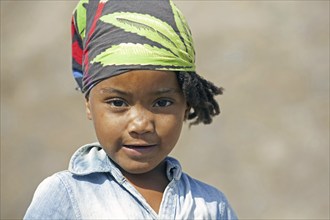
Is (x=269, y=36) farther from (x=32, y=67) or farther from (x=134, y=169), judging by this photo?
(x=134, y=169)

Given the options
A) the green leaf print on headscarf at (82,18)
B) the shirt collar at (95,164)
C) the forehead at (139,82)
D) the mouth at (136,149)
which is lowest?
the shirt collar at (95,164)

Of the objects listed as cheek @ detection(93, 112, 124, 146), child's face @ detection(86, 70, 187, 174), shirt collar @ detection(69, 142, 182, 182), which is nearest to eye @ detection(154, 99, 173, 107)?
child's face @ detection(86, 70, 187, 174)

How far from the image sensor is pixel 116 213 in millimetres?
2314

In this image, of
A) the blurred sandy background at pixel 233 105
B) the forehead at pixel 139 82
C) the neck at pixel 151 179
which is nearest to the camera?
the forehead at pixel 139 82

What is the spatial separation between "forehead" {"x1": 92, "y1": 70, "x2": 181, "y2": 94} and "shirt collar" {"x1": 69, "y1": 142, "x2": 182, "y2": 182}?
0.71 feet

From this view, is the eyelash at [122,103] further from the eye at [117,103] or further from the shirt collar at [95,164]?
the shirt collar at [95,164]

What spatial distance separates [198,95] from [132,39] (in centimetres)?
29

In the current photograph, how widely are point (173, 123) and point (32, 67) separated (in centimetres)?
281

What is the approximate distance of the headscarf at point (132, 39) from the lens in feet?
7.53

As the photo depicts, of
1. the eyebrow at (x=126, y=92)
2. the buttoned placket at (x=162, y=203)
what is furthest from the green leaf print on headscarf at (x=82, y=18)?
the buttoned placket at (x=162, y=203)

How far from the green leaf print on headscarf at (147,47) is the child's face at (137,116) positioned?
0.04 metres

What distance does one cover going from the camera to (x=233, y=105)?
4.86m

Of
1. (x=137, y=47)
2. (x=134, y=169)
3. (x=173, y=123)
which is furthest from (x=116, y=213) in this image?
(x=137, y=47)

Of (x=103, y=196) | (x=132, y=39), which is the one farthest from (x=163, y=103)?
(x=103, y=196)
